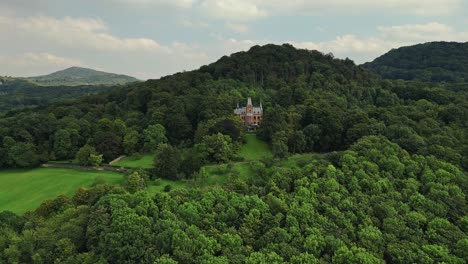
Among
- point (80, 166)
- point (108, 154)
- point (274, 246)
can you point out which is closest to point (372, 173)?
point (274, 246)

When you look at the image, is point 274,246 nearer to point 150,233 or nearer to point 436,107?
point 150,233

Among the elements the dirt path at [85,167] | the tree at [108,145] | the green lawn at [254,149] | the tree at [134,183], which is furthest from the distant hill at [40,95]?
the tree at [134,183]

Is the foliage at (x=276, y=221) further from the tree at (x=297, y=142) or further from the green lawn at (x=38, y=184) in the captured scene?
the tree at (x=297, y=142)

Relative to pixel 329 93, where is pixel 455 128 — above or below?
below

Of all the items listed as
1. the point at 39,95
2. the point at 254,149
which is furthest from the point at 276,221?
the point at 39,95

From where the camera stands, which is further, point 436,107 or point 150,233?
point 436,107

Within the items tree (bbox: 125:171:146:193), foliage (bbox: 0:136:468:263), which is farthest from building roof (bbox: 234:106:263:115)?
tree (bbox: 125:171:146:193)

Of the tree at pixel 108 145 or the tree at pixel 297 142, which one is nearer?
the tree at pixel 297 142
